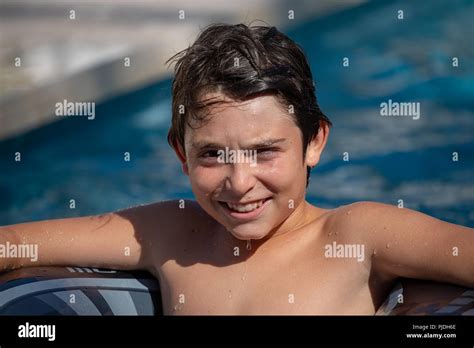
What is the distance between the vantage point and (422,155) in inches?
153

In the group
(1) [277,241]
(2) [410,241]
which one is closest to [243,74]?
(1) [277,241]

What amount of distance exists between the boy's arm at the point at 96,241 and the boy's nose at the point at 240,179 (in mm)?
369

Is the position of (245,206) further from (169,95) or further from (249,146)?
(169,95)

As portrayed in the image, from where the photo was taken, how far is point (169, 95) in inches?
172

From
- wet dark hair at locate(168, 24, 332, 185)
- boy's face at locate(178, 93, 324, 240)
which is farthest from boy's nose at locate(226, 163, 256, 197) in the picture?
wet dark hair at locate(168, 24, 332, 185)

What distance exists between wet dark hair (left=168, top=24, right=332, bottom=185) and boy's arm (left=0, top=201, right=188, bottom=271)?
0.98 feet

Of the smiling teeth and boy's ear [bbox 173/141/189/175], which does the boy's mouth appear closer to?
the smiling teeth

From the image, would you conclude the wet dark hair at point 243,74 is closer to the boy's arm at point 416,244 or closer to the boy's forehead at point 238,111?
the boy's forehead at point 238,111

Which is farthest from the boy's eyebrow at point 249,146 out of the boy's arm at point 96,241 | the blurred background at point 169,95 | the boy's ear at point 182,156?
the blurred background at point 169,95
